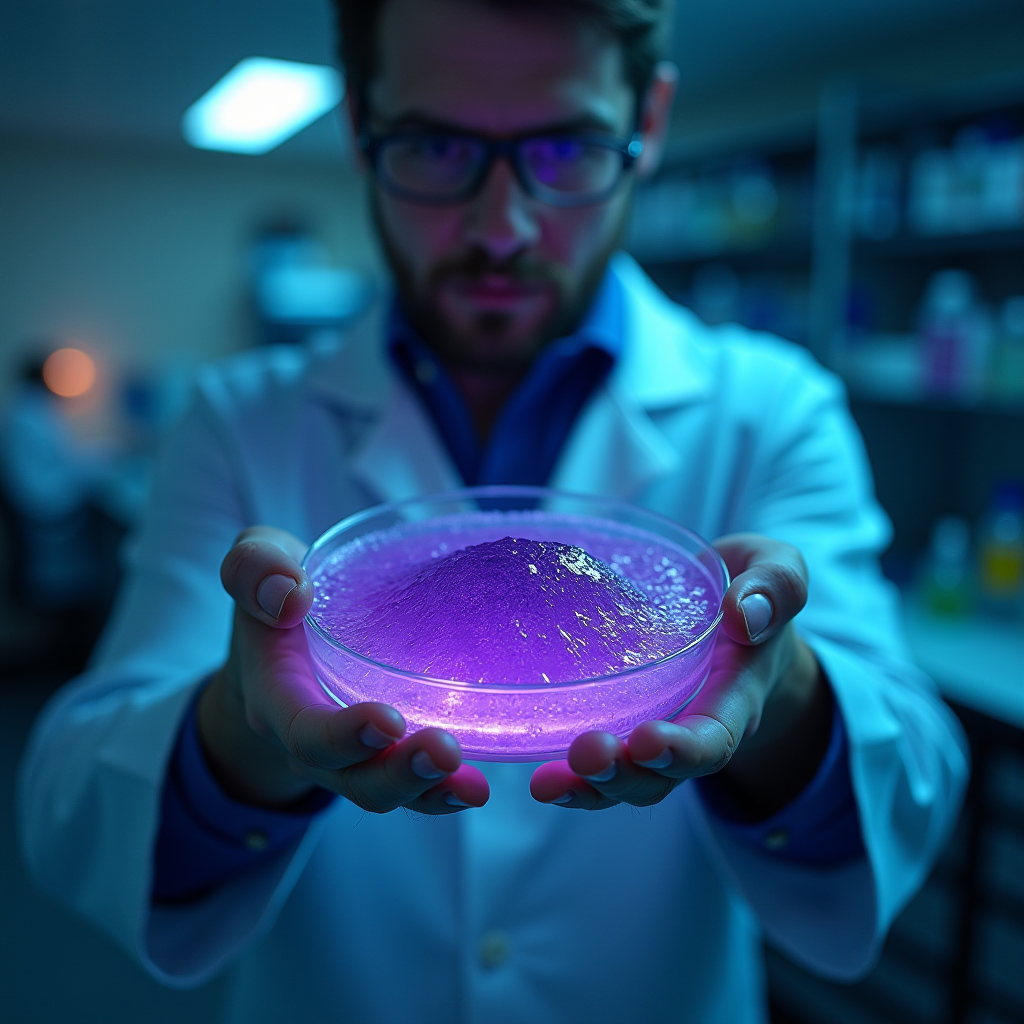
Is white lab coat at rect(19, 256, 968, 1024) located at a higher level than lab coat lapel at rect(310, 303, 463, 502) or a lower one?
lower

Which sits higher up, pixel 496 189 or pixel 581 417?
pixel 496 189

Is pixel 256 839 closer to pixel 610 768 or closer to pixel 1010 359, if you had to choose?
pixel 610 768

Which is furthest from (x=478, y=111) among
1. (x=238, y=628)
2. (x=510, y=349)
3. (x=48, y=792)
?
(x=48, y=792)

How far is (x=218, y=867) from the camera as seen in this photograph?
92 cm

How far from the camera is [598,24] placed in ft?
3.15

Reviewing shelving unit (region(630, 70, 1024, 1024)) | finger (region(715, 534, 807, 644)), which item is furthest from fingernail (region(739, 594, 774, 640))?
shelving unit (region(630, 70, 1024, 1024))

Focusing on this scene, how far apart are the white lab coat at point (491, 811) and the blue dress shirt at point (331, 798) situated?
24 mm

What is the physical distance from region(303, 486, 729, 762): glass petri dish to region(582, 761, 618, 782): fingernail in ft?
0.17

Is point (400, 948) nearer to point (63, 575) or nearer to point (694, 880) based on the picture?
point (694, 880)

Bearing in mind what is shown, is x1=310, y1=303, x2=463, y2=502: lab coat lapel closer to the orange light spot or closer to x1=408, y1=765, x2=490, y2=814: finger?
x1=408, y1=765, x2=490, y2=814: finger

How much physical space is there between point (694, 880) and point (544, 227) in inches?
36.5

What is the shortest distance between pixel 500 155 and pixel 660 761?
78cm

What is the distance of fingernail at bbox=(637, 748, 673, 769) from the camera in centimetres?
49

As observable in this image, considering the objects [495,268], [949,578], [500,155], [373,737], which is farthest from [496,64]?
[949,578]
